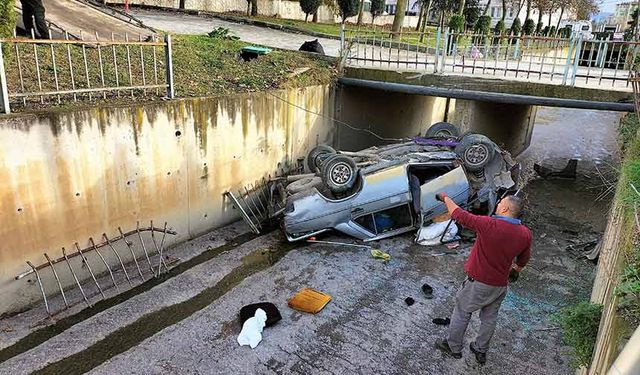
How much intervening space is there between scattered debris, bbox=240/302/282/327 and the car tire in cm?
292

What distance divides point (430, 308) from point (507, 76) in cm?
663

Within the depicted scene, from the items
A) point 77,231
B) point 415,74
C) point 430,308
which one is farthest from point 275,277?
point 415,74

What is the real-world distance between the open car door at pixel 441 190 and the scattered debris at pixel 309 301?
293cm

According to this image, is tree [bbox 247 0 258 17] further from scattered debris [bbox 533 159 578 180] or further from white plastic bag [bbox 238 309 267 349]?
white plastic bag [bbox 238 309 267 349]

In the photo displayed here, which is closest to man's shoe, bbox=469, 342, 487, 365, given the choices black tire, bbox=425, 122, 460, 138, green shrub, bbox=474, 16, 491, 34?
black tire, bbox=425, 122, 460, 138

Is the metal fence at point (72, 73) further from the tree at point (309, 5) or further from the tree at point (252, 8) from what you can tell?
the tree at point (309, 5)

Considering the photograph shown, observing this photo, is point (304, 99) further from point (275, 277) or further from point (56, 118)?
point (56, 118)

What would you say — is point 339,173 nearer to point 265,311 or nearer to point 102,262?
point 265,311

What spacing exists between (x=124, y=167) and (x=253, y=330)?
11.5 ft

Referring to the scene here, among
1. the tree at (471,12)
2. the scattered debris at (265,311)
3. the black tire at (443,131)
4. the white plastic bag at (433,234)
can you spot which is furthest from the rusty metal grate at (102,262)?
the tree at (471,12)

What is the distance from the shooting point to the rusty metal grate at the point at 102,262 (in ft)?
21.2

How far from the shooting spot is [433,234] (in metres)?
8.78

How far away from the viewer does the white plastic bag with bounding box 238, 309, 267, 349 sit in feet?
18.8

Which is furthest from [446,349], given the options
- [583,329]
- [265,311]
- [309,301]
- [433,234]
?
[433,234]
